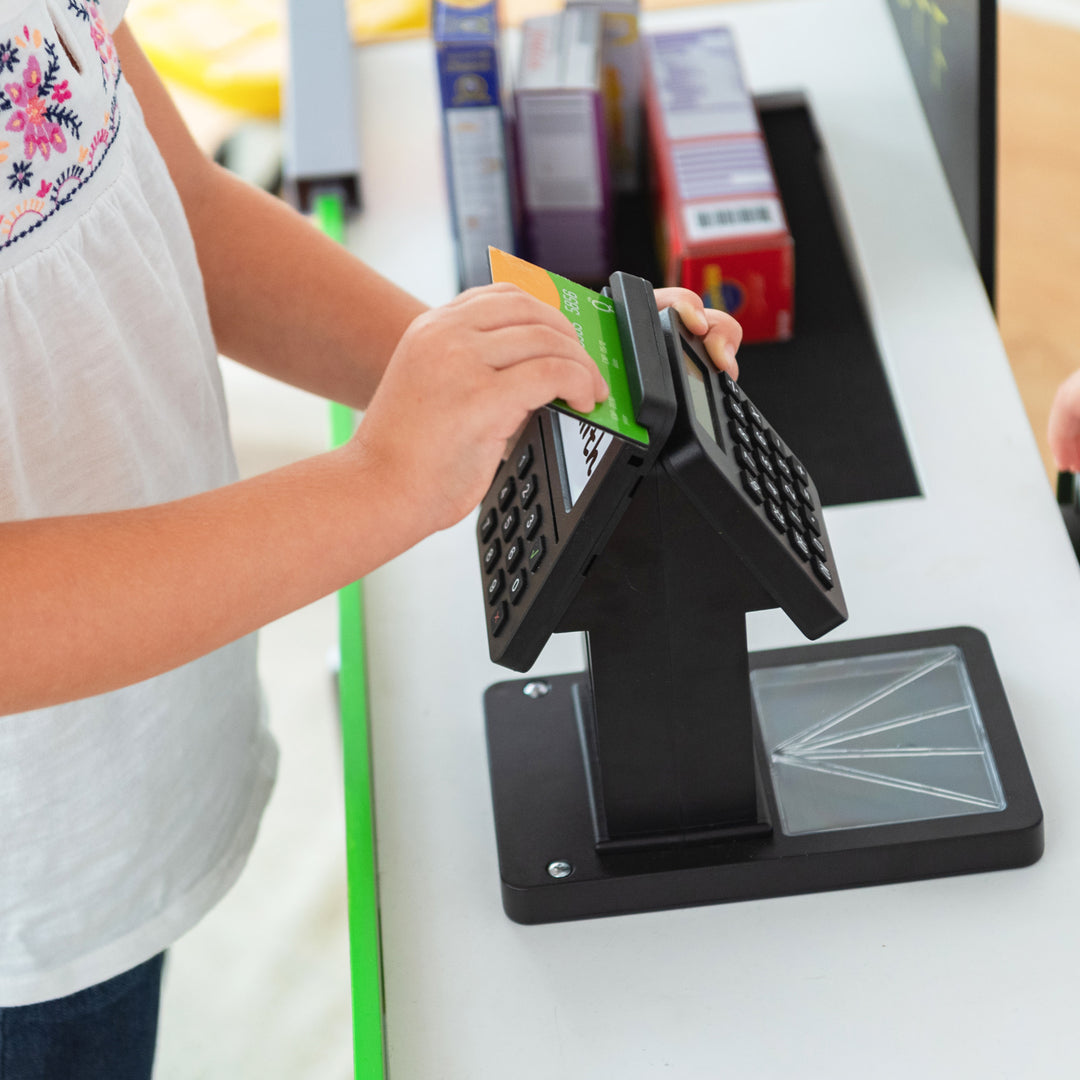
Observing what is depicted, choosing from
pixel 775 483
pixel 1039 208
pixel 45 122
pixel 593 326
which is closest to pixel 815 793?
pixel 775 483

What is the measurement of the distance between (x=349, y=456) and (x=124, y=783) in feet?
0.94

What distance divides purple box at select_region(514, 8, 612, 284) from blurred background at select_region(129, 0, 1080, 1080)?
38 centimetres

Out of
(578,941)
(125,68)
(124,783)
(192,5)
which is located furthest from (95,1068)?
(192,5)

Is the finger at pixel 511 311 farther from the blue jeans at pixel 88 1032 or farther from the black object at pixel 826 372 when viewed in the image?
the blue jeans at pixel 88 1032

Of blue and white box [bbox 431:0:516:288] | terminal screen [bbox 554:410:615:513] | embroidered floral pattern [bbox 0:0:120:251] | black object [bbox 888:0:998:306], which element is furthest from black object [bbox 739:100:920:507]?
embroidered floral pattern [bbox 0:0:120:251]

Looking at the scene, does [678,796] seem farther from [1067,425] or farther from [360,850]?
[1067,425]

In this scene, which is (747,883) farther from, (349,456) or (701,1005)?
(349,456)

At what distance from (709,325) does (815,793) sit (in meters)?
0.26

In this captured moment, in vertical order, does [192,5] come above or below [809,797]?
above

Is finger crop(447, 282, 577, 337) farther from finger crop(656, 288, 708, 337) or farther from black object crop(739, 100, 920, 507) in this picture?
black object crop(739, 100, 920, 507)

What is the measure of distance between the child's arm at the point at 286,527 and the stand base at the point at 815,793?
0.19 metres

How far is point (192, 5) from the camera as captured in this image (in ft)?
7.29

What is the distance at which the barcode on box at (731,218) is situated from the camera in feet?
3.54

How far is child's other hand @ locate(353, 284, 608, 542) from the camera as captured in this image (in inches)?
24.1
